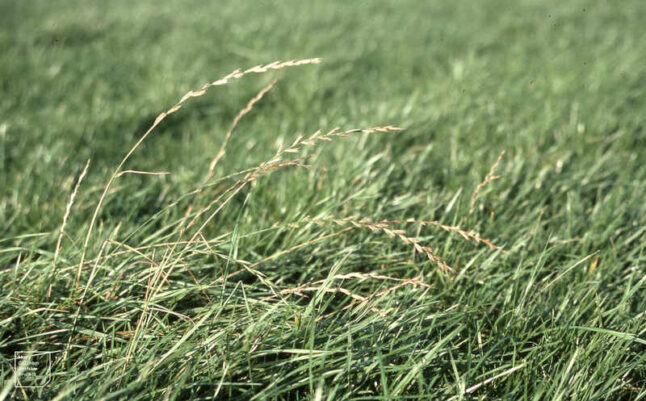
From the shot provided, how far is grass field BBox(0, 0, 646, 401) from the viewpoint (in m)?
1.30

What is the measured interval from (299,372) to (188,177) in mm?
1430

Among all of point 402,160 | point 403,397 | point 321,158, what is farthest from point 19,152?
point 403,397

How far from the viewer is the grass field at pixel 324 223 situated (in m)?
1.30

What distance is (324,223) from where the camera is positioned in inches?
72.6

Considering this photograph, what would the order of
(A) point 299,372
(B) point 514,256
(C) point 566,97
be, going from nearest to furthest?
1. (A) point 299,372
2. (B) point 514,256
3. (C) point 566,97

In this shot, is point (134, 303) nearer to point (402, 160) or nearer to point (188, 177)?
point (188, 177)

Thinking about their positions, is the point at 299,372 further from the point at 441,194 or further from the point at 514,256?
the point at 441,194

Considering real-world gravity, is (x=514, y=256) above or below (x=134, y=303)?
below

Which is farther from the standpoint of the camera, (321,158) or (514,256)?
(321,158)

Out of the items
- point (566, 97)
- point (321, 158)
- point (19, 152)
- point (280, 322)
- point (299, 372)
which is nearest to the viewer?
point (299, 372)

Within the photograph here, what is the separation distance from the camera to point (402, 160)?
8.14 feet

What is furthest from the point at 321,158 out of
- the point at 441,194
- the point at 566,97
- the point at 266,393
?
the point at 566,97

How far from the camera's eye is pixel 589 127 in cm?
286

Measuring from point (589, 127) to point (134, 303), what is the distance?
102 inches
